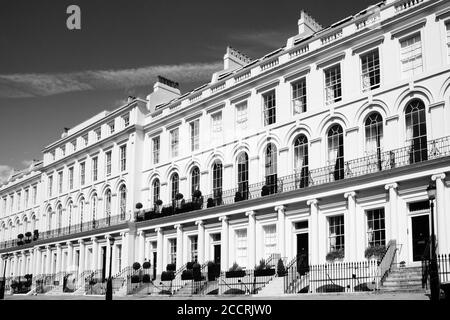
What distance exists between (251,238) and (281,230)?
222cm

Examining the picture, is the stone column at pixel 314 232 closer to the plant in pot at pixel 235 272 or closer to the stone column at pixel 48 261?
the plant in pot at pixel 235 272

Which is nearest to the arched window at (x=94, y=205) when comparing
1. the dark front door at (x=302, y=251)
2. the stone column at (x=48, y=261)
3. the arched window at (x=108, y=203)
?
the arched window at (x=108, y=203)

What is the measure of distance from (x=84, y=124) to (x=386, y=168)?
31.8 metres

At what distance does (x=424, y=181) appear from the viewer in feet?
72.8

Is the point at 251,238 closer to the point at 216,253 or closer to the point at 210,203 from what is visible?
the point at 216,253

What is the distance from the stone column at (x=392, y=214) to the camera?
22.7m

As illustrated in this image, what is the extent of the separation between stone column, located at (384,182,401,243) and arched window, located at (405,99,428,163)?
1.47 meters

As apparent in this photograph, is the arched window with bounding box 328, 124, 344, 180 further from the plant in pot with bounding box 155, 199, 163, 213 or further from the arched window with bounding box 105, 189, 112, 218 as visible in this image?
the arched window with bounding box 105, 189, 112, 218

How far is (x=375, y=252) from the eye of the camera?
23.1m

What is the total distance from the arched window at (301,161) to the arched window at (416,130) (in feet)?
18.8

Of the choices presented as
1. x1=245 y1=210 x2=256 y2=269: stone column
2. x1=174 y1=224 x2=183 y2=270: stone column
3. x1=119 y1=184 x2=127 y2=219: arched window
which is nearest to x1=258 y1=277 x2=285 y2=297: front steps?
x1=245 y1=210 x2=256 y2=269: stone column

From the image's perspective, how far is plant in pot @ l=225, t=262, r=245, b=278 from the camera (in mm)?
27906
